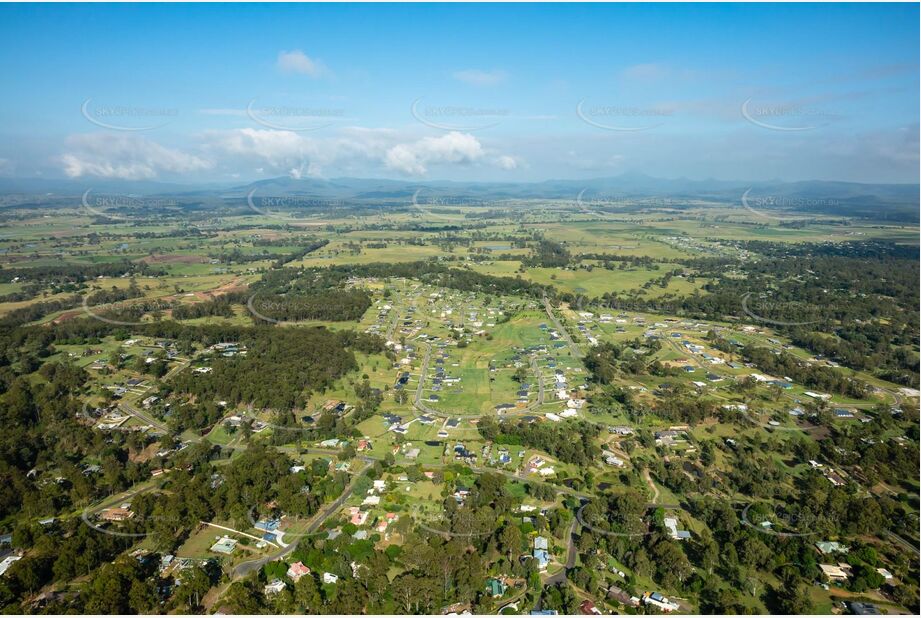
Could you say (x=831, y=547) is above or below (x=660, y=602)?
above

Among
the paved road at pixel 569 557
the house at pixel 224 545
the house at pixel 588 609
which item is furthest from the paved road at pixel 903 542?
the house at pixel 224 545

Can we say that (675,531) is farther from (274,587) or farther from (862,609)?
(274,587)

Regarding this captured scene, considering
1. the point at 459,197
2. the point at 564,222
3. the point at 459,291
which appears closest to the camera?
the point at 459,291

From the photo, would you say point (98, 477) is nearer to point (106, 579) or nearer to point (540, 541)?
point (106, 579)

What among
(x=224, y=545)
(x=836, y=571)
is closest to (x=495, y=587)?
(x=224, y=545)

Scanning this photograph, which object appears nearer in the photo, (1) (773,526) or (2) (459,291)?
(1) (773,526)

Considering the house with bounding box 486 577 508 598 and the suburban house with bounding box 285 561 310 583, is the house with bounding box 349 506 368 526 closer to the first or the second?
the suburban house with bounding box 285 561 310 583

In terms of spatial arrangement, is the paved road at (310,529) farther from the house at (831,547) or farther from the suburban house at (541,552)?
the house at (831,547)

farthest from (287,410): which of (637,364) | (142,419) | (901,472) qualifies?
(901,472)
